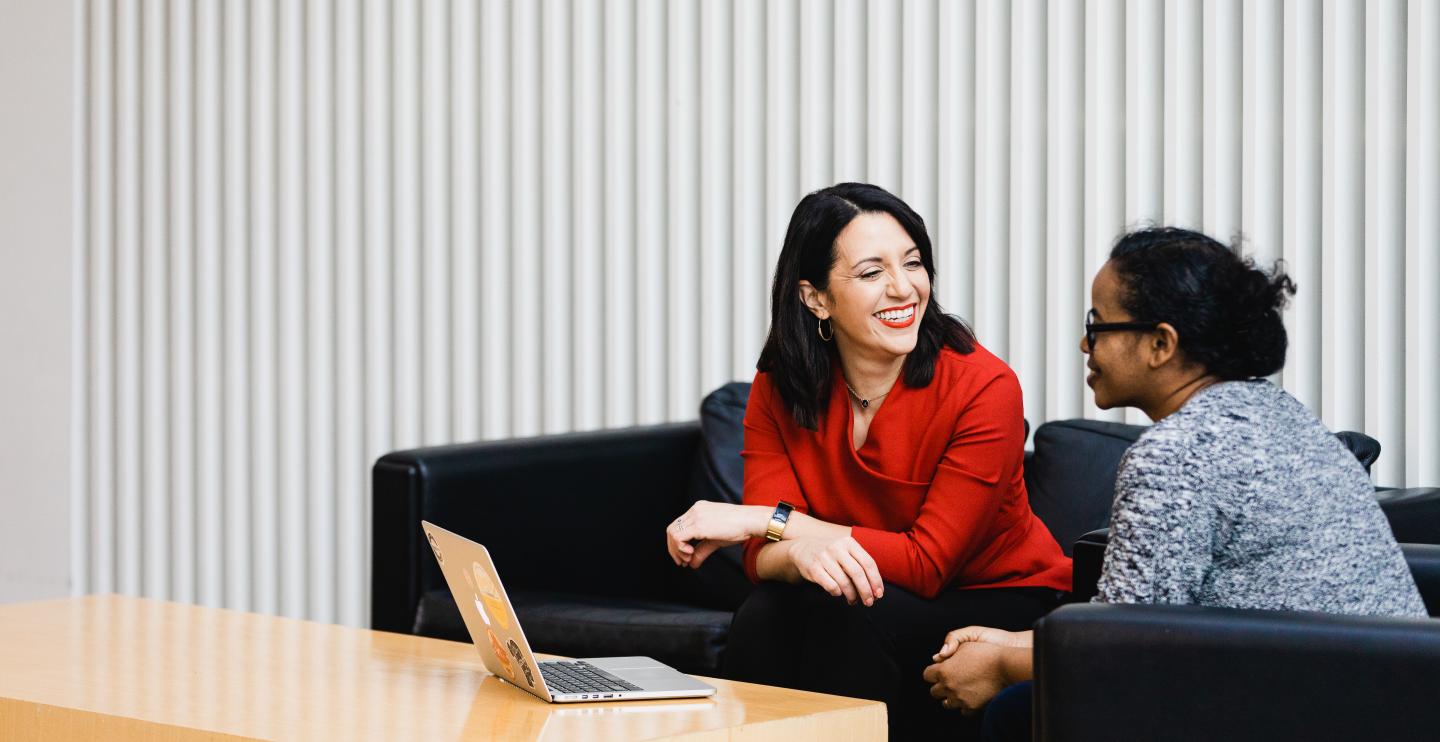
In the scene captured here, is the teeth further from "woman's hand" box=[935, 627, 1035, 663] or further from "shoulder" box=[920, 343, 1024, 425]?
"woman's hand" box=[935, 627, 1035, 663]

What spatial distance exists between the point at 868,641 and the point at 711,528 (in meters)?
0.32

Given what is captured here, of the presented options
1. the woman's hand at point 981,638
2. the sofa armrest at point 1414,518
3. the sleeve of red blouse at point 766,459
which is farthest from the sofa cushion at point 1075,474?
the woman's hand at point 981,638

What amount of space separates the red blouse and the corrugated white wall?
886 millimetres

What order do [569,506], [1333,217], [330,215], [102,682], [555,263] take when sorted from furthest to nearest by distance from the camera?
[330,215] < [555,263] < [569,506] < [1333,217] < [102,682]

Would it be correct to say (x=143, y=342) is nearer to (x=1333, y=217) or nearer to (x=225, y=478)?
(x=225, y=478)

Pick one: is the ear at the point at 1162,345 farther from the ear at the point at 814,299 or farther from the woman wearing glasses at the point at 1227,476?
the ear at the point at 814,299

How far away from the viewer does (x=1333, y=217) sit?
121 inches

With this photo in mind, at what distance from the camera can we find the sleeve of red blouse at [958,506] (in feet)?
7.86

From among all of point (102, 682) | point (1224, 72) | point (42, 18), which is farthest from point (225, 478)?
point (1224, 72)

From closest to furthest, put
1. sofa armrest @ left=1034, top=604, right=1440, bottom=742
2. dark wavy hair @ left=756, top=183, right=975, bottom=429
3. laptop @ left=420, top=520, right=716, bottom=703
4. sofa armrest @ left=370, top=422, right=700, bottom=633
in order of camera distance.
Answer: sofa armrest @ left=1034, top=604, right=1440, bottom=742 → laptop @ left=420, top=520, right=716, bottom=703 → dark wavy hair @ left=756, top=183, right=975, bottom=429 → sofa armrest @ left=370, top=422, right=700, bottom=633

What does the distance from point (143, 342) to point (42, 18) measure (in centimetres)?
105

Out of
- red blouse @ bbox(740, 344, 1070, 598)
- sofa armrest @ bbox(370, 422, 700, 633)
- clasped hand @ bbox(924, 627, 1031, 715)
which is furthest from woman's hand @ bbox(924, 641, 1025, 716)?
sofa armrest @ bbox(370, 422, 700, 633)

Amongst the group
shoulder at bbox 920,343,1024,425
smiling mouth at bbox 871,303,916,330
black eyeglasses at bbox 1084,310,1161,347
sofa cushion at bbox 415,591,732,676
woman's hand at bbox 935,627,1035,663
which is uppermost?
smiling mouth at bbox 871,303,916,330

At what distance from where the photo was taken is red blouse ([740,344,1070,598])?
241 centimetres
